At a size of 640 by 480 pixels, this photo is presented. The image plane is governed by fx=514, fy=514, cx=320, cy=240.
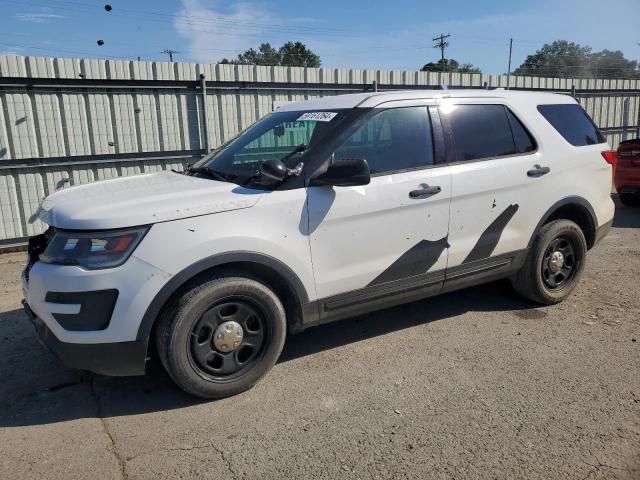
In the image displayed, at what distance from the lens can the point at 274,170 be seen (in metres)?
3.29

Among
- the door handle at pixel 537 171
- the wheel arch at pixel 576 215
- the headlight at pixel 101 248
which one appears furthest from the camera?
the wheel arch at pixel 576 215

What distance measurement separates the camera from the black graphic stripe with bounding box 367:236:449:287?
3.79 meters

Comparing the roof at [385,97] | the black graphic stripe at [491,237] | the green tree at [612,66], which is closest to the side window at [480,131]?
the roof at [385,97]

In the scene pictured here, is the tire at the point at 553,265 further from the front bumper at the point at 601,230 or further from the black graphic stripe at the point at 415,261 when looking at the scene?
the black graphic stripe at the point at 415,261

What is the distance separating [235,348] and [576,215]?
359 centimetres

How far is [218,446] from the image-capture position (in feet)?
9.41

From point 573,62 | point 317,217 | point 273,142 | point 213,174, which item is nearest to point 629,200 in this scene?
point 273,142

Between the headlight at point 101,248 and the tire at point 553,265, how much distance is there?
337 cm

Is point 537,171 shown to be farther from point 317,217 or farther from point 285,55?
point 285,55

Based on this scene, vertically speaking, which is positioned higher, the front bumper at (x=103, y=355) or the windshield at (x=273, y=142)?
the windshield at (x=273, y=142)

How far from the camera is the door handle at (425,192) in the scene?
377 cm

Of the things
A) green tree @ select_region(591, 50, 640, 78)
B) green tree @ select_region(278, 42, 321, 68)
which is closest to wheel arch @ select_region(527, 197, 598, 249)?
green tree @ select_region(591, 50, 640, 78)

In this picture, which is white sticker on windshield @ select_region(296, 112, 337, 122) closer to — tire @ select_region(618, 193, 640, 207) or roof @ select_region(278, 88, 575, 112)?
roof @ select_region(278, 88, 575, 112)

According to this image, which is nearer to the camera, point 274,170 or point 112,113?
point 274,170
